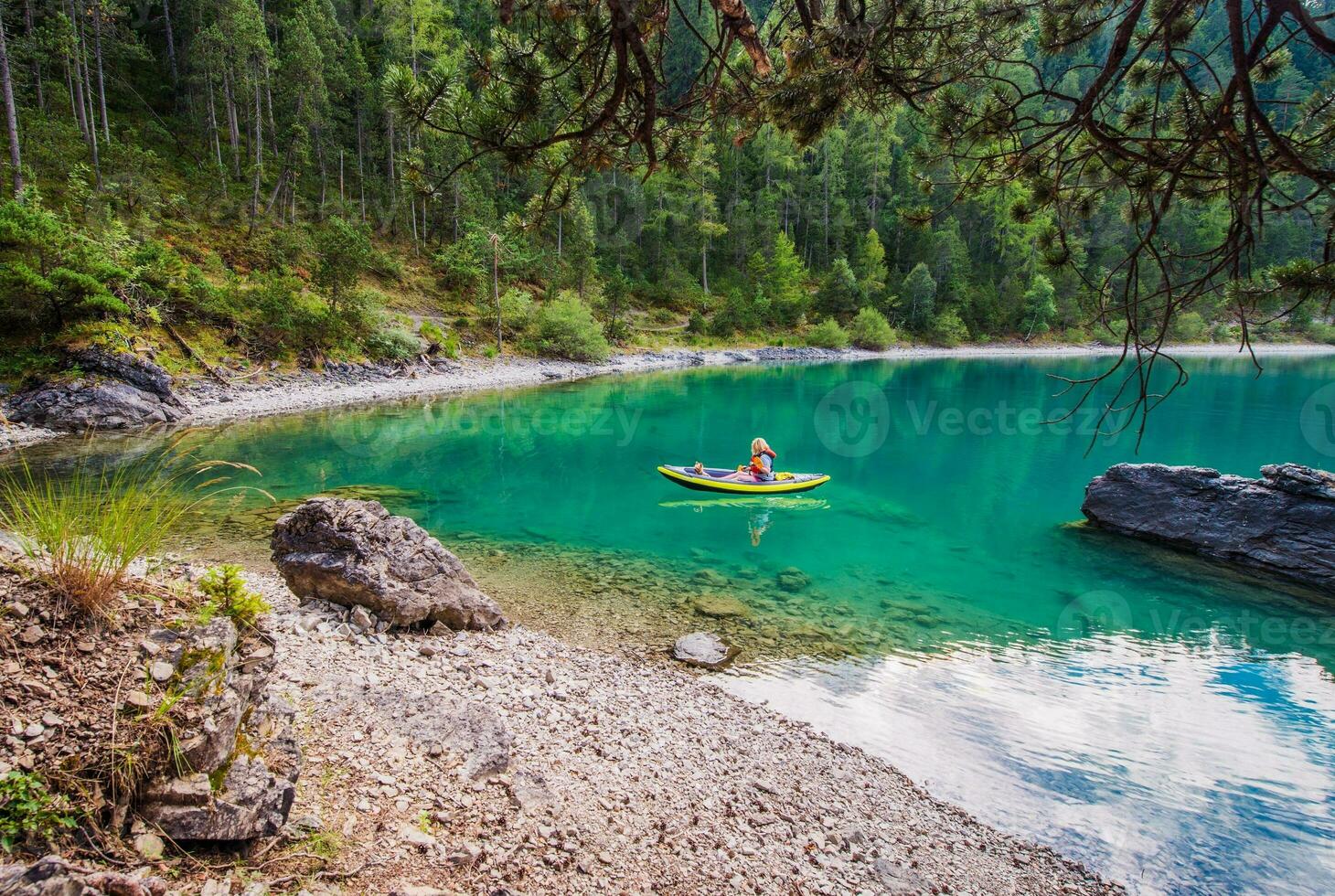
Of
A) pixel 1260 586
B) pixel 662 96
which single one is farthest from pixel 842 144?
pixel 662 96

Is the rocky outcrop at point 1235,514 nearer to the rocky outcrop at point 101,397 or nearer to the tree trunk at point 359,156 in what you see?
the rocky outcrop at point 101,397

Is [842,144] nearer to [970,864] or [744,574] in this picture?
[744,574]

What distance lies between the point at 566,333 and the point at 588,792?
121 ft

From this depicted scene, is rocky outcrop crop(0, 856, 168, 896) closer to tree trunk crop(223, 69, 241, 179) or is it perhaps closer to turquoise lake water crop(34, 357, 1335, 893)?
turquoise lake water crop(34, 357, 1335, 893)

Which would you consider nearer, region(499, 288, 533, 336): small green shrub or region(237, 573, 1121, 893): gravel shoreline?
region(237, 573, 1121, 893): gravel shoreline

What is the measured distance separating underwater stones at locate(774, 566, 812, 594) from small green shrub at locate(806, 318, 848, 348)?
48324 millimetres

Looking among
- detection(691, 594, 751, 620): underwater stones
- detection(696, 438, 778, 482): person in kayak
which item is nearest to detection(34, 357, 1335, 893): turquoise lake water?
detection(691, 594, 751, 620): underwater stones

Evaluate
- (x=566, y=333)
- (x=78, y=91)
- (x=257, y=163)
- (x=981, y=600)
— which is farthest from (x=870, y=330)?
(x=78, y=91)

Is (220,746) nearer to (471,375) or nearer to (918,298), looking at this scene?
(471,375)

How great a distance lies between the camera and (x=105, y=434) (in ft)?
54.4

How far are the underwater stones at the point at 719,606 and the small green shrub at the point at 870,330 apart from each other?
176ft

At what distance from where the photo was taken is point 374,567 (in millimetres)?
6777

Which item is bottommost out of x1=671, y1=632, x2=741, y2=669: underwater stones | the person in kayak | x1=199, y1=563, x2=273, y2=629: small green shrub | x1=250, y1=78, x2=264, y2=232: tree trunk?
x1=671, y1=632, x2=741, y2=669: underwater stones

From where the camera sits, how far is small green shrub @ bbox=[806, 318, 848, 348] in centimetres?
5578
